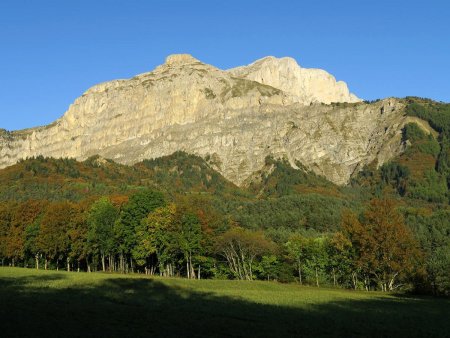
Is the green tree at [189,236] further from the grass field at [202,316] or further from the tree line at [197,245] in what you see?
the grass field at [202,316]

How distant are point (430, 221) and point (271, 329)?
165m

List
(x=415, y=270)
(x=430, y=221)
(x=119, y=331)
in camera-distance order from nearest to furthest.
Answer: (x=119, y=331), (x=415, y=270), (x=430, y=221)

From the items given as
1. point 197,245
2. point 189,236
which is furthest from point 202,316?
point 197,245

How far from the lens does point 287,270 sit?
118m

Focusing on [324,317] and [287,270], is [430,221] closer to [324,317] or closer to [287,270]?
[287,270]

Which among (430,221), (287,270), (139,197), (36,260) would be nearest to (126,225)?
(139,197)

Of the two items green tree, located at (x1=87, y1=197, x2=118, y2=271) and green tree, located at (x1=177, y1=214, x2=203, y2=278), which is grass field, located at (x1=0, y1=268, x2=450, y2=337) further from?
green tree, located at (x1=87, y1=197, x2=118, y2=271)

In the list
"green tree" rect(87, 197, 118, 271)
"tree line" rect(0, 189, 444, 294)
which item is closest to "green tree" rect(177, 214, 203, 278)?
"tree line" rect(0, 189, 444, 294)

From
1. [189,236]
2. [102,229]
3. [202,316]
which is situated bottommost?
[202,316]

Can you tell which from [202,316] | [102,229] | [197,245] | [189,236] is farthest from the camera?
[102,229]

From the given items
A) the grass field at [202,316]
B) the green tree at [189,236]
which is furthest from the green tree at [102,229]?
the grass field at [202,316]

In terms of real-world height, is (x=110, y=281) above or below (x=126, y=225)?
below

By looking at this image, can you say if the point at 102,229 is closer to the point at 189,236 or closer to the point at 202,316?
the point at 189,236

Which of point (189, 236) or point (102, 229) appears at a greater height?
point (102, 229)
